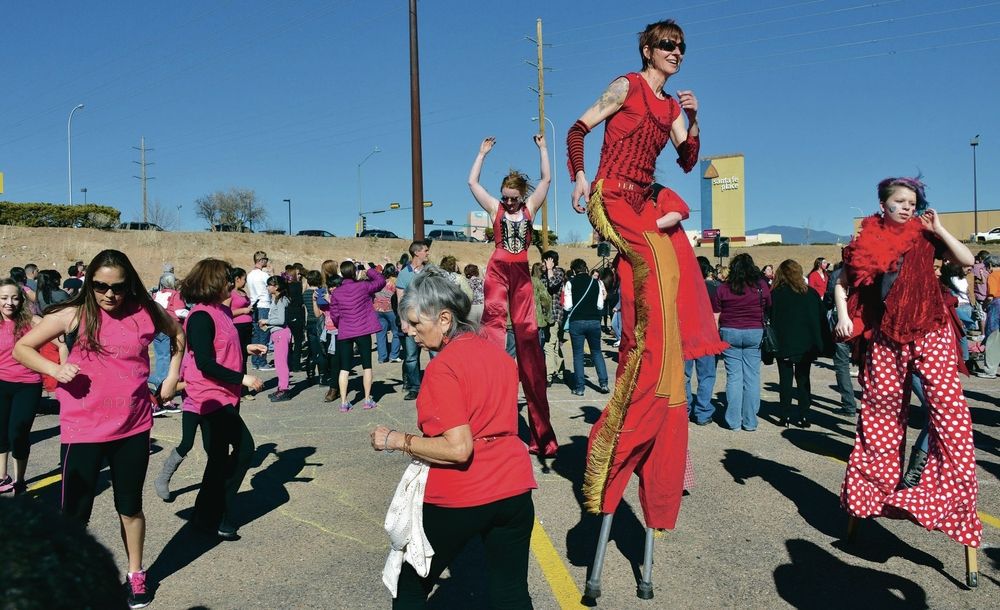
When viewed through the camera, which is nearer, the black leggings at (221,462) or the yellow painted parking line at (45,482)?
the black leggings at (221,462)

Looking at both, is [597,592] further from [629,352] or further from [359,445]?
[359,445]

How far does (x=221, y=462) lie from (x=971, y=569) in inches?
180

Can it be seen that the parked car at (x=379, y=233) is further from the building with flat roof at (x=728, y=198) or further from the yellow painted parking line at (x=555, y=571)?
the yellow painted parking line at (x=555, y=571)

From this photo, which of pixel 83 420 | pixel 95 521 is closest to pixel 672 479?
pixel 83 420

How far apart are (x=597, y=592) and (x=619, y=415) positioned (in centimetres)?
91

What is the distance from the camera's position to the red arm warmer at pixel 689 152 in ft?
14.3

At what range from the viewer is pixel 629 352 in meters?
3.94

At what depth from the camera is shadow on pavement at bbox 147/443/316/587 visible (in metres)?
4.50

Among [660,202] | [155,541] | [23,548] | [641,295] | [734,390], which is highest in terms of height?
[660,202]

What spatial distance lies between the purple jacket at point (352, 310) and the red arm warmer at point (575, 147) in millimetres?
6140

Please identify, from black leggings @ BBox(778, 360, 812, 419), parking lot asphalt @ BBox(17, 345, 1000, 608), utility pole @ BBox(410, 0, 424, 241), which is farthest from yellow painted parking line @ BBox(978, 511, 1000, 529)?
utility pole @ BBox(410, 0, 424, 241)

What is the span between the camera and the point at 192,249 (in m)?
41.2

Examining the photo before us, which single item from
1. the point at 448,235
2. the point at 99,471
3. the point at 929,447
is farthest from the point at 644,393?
the point at 448,235

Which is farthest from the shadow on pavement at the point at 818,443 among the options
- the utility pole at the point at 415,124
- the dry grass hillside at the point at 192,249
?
the dry grass hillside at the point at 192,249
